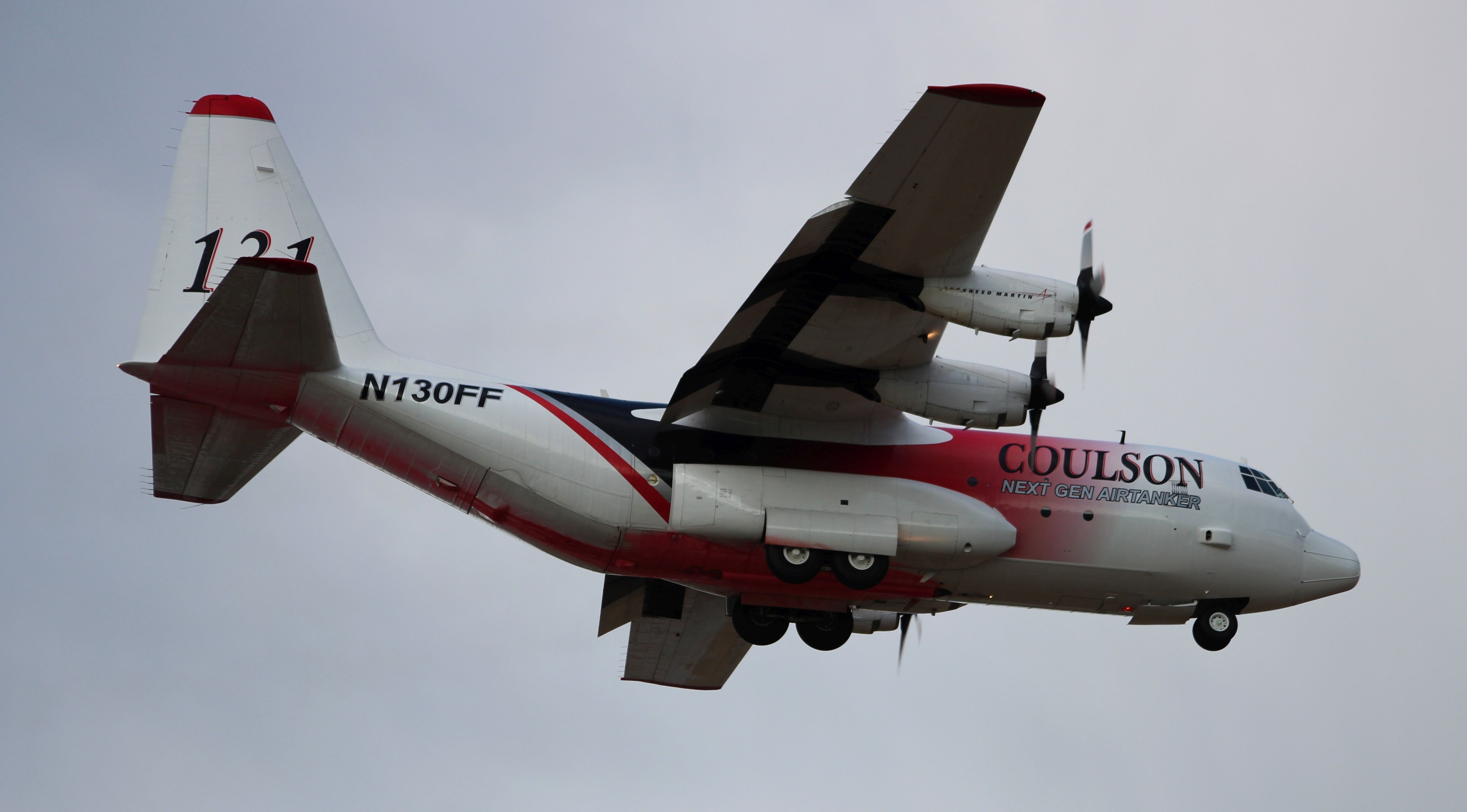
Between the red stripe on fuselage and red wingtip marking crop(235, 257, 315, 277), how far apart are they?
387cm

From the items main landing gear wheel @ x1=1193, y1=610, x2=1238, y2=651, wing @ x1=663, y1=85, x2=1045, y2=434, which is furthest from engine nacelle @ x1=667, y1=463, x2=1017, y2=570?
main landing gear wheel @ x1=1193, y1=610, x2=1238, y2=651

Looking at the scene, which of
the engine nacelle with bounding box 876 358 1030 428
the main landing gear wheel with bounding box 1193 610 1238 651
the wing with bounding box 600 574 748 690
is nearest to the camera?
the engine nacelle with bounding box 876 358 1030 428

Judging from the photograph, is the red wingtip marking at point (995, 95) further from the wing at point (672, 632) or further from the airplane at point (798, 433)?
the wing at point (672, 632)

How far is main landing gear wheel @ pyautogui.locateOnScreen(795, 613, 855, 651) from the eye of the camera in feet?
68.4

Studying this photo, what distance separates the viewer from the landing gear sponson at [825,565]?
17797 millimetres

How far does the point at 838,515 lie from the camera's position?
1806 centimetres

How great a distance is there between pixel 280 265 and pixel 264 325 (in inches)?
46.7

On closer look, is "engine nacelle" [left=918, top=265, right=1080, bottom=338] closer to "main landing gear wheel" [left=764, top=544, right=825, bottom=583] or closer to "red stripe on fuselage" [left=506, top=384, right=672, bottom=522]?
"main landing gear wheel" [left=764, top=544, right=825, bottom=583]

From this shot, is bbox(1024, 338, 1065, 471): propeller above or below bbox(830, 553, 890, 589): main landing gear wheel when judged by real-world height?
above

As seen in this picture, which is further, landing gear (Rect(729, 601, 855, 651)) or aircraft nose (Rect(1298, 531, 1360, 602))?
landing gear (Rect(729, 601, 855, 651))

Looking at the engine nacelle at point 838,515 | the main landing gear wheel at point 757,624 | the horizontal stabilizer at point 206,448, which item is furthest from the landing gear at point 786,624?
the horizontal stabilizer at point 206,448

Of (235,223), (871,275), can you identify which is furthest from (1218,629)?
(235,223)

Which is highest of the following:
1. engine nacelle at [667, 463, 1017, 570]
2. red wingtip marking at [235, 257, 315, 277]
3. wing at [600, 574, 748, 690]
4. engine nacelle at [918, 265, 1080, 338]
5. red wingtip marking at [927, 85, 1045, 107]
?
red wingtip marking at [927, 85, 1045, 107]

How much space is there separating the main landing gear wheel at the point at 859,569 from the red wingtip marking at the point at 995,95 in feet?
20.5
